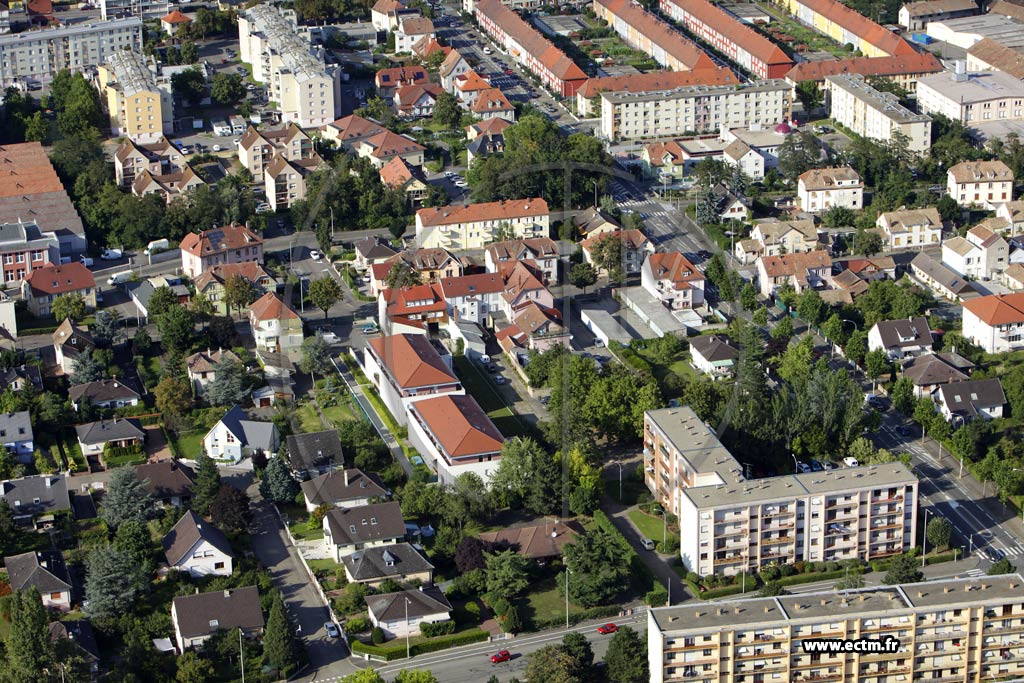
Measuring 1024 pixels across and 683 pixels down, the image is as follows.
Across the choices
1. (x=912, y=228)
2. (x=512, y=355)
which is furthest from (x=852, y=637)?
(x=912, y=228)

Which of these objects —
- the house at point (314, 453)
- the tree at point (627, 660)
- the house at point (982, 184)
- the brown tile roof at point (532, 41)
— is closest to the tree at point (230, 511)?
the house at point (314, 453)

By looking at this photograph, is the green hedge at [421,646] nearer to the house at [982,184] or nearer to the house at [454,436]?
the house at [454,436]

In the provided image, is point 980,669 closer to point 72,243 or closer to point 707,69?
point 72,243

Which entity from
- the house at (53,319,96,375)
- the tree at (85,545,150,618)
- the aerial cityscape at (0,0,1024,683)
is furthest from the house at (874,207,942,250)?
the tree at (85,545,150,618)

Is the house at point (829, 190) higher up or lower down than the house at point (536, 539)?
lower down

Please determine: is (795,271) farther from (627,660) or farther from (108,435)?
(627,660)

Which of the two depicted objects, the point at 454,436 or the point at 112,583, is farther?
the point at 454,436

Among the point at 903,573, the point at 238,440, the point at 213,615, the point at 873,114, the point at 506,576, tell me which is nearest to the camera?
the point at 213,615

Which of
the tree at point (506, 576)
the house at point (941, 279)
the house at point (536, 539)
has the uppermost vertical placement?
the tree at point (506, 576)
